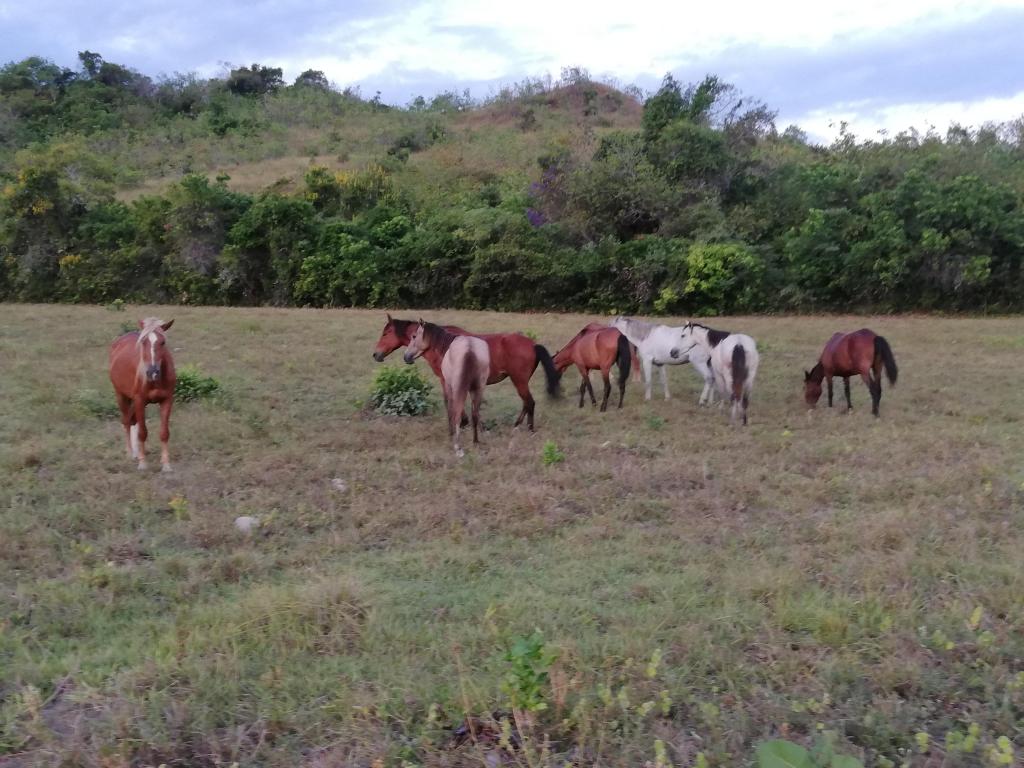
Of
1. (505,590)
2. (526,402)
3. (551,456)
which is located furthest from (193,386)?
(505,590)

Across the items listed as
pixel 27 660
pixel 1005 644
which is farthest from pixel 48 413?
pixel 1005 644

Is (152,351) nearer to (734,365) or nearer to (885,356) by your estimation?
(734,365)

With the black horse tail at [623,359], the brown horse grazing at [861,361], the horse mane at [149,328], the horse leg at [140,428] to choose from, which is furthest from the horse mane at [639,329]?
the horse leg at [140,428]

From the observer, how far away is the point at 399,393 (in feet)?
30.0

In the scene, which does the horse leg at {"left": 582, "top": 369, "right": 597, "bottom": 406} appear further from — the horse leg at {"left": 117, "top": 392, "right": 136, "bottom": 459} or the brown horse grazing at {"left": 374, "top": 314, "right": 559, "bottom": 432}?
the horse leg at {"left": 117, "top": 392, "right": 136, "bottom": 459}

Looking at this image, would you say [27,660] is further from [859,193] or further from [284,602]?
[859,193]

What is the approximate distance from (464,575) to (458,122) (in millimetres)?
41734

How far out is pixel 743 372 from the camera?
29.0ft

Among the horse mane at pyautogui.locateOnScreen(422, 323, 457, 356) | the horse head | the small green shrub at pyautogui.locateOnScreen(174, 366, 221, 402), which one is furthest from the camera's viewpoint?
the small green shrub at pyautogui.locateOnScreen(174, 366, 221, 402)

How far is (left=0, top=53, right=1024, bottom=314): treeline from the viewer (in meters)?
20.0

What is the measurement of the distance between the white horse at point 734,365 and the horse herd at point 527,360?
0.04ft

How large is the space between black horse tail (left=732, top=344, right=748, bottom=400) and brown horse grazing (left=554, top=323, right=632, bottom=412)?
4.27ft

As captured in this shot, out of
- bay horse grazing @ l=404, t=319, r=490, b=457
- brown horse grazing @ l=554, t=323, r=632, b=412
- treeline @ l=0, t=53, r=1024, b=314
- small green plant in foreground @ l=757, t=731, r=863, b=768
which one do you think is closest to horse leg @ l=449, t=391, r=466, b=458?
bay horse grazing @ l=404, t=319, r=490, b=457

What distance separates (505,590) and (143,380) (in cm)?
423
